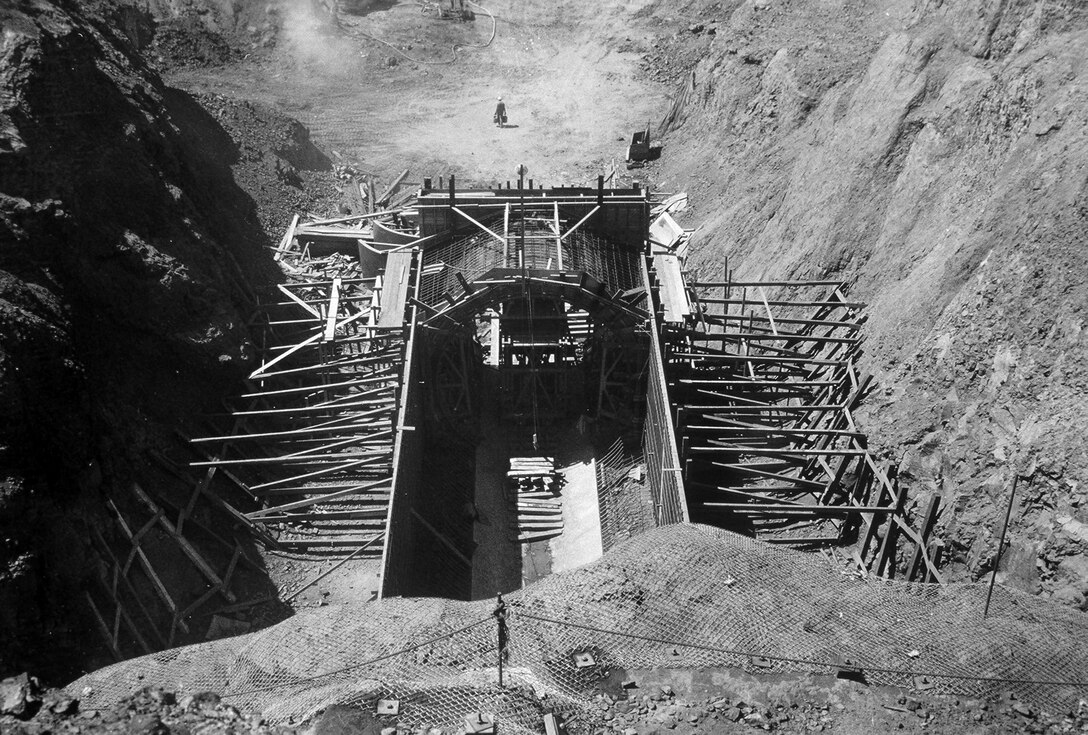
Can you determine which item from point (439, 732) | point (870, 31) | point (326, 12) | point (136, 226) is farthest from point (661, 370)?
point (326, 12)

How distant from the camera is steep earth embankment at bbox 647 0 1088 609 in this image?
15469 millimetres

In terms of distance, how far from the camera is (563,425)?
22391mm

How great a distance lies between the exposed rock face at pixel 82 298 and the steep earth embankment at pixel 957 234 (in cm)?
1364

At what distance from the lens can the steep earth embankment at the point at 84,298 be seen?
49.8 ft

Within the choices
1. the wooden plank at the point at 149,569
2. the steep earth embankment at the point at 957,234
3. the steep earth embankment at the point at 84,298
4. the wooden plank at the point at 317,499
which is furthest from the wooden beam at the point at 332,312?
the steep earth embankment at the point at 957,234

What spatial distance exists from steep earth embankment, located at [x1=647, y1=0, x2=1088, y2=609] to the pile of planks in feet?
22.1

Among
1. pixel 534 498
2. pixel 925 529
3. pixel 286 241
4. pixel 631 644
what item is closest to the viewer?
pixel 631 644

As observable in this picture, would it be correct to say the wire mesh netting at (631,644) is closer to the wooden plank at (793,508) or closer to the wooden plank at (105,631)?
the wooden plank at (793,508)

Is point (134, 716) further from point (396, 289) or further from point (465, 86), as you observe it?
point (465, 86)

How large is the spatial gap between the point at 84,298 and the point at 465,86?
26.5 metres

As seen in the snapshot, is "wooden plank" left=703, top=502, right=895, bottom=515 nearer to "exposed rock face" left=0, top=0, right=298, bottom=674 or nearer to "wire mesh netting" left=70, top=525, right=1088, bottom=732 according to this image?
"wire mesh netting" left=70, top=525, right=1088, bottom=732

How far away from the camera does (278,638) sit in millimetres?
13203

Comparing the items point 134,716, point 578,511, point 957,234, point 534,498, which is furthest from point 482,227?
point 134,716

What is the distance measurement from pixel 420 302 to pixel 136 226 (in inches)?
272
